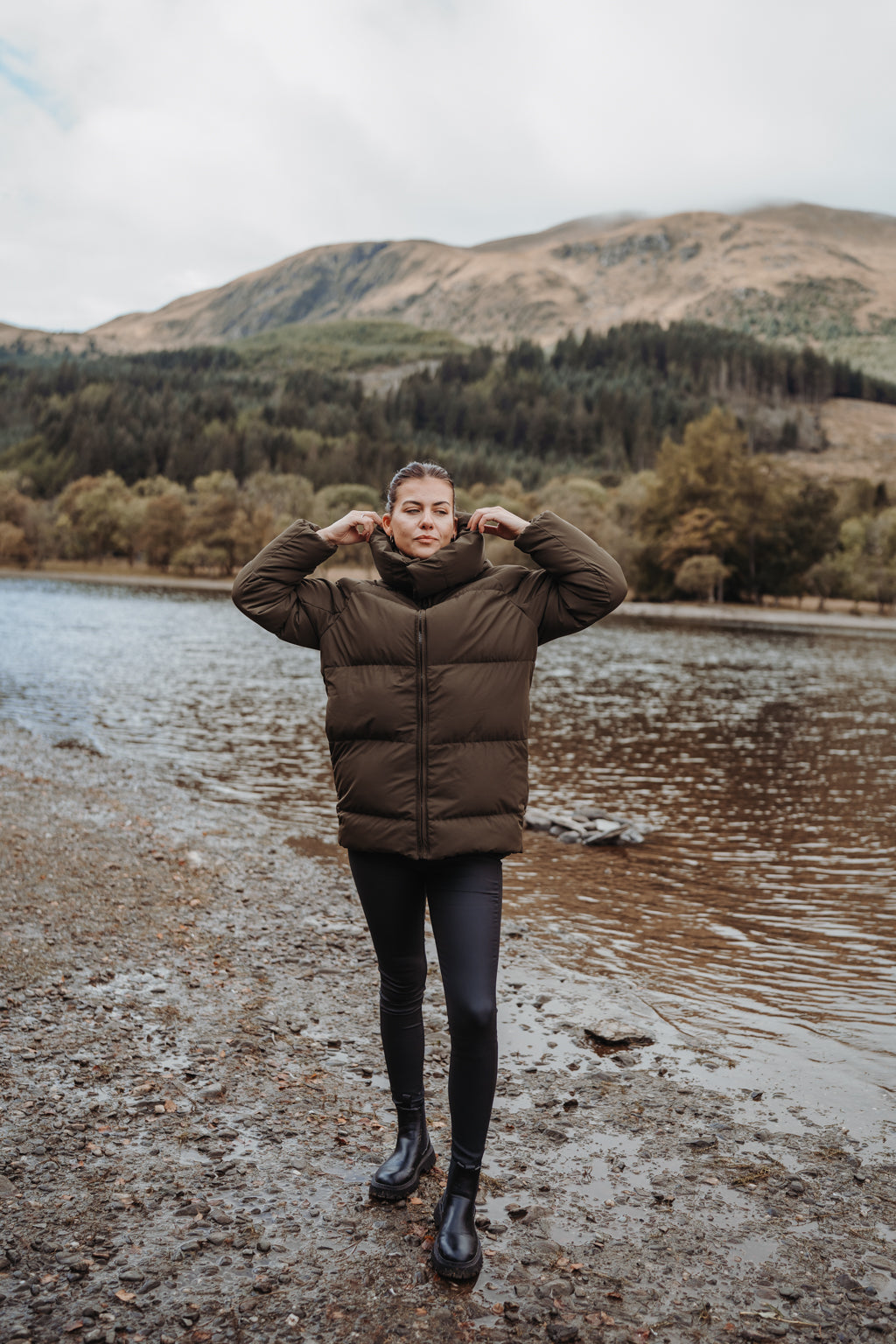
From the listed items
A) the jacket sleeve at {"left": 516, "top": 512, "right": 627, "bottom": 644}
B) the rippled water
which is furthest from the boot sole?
the rippled water

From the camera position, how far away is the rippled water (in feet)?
25.0

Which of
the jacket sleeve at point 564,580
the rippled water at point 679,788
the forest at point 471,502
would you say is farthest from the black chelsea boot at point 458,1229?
the forest at point 471,502

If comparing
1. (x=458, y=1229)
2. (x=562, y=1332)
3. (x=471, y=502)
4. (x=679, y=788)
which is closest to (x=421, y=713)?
(x=458, y=1229)

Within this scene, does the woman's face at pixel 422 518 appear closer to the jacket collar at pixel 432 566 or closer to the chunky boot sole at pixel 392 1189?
the jacket collar at pixel 432 566

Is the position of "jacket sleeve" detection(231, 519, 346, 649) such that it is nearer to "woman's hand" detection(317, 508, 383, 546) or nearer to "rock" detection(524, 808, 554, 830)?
"woman's hand" detection(317, 508, 383, 546)

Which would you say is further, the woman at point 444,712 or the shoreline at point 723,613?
the shoreline at point 723,613

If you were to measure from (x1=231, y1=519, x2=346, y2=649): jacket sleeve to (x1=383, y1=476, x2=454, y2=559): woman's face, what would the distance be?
35cm

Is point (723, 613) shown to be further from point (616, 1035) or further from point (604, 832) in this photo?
point (616, 1035)

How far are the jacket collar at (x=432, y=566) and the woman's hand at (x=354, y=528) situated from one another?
0.33ft

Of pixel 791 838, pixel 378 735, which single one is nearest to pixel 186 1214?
pixel 378 735

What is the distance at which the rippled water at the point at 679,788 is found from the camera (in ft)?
25.0

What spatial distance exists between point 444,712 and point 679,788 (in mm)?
13461

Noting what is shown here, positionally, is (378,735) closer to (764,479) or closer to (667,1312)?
(667,1312)

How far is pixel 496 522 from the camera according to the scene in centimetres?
387
